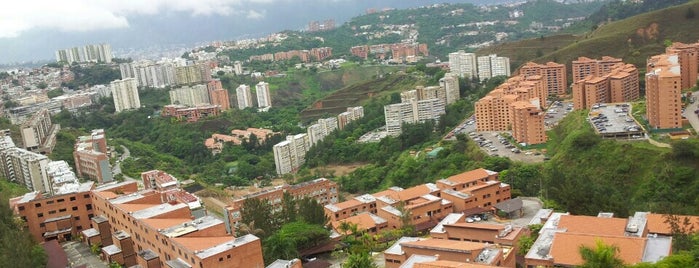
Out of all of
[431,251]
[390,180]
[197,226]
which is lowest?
[390,180]

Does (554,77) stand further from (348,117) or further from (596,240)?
(596,240)

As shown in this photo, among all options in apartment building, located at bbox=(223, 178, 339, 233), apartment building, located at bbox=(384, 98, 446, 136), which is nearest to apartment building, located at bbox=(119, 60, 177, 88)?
apartment building, located at bbox=(384, 98, 446, 136)

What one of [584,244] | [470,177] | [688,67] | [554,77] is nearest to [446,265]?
[584,244]

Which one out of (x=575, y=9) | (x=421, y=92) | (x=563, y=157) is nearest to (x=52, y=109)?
(x=421, y=92)

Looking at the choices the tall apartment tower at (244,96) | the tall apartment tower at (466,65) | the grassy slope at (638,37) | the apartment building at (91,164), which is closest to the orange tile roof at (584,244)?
the apartment building at (91,164)

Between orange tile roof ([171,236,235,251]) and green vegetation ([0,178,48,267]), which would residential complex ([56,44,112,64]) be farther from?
orange tile roof ([171,236,235,251])

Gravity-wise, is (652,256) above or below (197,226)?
below

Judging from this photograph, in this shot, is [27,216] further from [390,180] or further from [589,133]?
[589,133]

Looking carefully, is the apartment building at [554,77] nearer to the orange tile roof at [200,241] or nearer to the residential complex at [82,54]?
the orange tile roof at [200,241]
